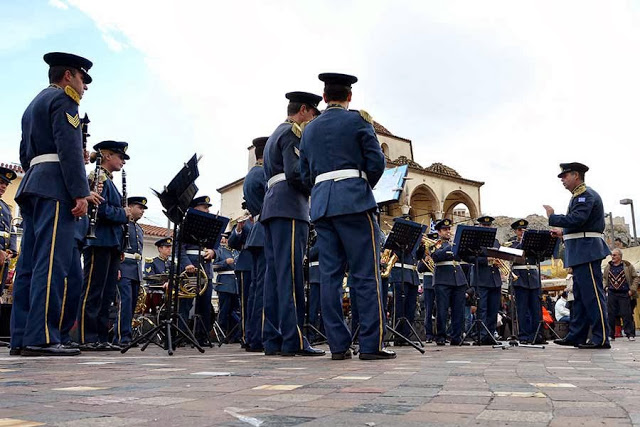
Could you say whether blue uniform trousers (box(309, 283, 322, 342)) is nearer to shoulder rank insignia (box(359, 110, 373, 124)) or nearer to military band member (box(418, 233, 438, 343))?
military band member (box(418, 233, 438, 343))

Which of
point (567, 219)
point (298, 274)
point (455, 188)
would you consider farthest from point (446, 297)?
point (455, 188)

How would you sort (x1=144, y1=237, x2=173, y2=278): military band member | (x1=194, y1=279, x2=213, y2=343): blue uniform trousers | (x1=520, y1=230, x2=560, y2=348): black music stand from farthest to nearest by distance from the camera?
(x1=144, y1=237, x2=173, y2=278): military band member < (x1=194, y1=279, x2=213, y2=343): blue uniform trousers < (x1=520, y1=230, x2=560, y2=348): black music stand

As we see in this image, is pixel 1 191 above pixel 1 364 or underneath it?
above

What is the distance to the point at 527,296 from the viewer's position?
10844mm

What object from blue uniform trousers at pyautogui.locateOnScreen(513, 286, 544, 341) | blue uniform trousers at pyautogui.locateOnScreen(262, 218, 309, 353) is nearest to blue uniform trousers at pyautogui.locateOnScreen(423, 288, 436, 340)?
blue uniform trousers at pyautogui.locateOnScreen(513, 286, 544, 341)

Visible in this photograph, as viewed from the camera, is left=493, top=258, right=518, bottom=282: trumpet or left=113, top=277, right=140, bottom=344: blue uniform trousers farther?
left=493, top=258, right=518, bottom=282: trumpet

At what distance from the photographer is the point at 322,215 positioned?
5.15 m

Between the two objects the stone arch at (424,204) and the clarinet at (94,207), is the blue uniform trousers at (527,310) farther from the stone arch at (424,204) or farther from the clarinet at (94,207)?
the stone arch at (424,204)

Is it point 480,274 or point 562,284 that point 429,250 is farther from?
point 562,284

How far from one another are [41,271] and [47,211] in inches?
21.0

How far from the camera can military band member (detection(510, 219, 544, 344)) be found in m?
10.7

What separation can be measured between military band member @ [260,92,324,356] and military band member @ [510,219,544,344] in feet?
19.6

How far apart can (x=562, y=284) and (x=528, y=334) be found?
15.6m

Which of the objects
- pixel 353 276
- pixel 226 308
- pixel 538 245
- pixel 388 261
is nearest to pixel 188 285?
pixel 226 308
